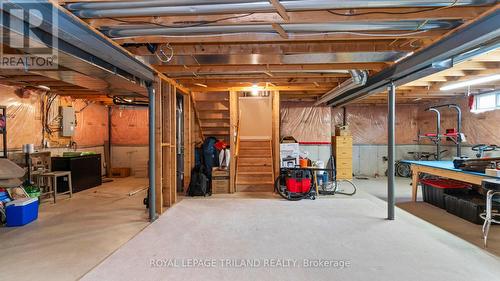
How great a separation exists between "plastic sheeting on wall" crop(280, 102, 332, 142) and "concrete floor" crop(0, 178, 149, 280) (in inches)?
187

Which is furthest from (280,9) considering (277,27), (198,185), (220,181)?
(220,181)

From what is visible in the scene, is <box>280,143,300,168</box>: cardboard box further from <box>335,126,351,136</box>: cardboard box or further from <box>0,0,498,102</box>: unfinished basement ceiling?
<box>0,0,498,102</box>: unfinished basement ceiling

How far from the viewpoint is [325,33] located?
275cm

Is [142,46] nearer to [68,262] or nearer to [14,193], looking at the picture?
[68,262]

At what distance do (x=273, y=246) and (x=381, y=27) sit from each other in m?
2.57

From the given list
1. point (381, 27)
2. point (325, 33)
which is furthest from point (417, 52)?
point (325, 33)

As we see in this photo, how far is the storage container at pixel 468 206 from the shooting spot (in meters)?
3.84

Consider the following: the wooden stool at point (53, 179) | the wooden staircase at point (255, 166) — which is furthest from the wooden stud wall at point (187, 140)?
the wooden stool at point (53, 179)

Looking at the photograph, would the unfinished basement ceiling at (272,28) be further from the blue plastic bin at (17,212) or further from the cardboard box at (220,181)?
the cardboard box at (220,181)

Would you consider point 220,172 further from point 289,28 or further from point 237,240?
point 289,28

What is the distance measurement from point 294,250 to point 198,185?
127 inches

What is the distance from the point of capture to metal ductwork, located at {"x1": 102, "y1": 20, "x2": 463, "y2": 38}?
2570 mm

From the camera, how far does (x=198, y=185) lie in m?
5.73

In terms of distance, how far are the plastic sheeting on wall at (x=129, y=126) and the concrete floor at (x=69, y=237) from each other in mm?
3323
